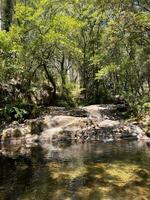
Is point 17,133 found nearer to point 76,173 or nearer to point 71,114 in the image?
point 71,114

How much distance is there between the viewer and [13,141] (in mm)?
20625

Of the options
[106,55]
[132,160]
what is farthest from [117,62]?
[132,160]

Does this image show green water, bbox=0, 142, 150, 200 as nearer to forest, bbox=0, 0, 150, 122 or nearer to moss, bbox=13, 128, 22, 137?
moss, bbox=13, 128, 22, 137

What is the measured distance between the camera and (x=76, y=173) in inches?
464

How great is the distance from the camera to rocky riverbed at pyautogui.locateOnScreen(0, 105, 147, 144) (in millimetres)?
20955

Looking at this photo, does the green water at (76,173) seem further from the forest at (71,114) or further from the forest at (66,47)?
the forest at (66,47)

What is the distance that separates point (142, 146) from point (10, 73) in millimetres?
11654

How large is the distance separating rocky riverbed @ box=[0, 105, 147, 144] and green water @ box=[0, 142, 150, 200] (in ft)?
10.7

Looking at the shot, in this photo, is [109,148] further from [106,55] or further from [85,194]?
[106,55]

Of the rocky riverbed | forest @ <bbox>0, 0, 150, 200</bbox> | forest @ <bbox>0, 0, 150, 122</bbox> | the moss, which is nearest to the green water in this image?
forest @ <bbox>0, 0, 150, 200</bbox>

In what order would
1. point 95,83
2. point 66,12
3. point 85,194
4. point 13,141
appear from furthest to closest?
1. point 95,83
2. point 66,12
3. point 13,141
4. point 85,194

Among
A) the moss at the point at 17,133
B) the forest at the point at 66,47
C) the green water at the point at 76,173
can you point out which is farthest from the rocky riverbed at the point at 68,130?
the green water at the point at 76,173

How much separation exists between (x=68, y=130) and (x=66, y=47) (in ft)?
25.4

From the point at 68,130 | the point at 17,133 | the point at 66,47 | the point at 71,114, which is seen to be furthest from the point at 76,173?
the point at 66,47
